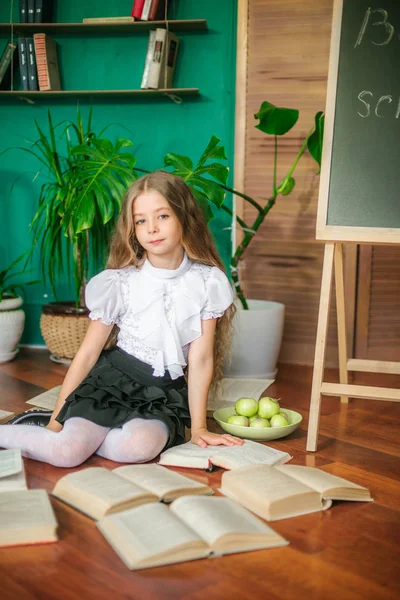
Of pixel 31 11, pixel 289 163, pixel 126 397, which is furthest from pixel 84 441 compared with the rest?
pixel 31 11

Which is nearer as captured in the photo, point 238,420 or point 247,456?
point 247,456

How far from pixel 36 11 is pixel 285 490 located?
8.58ft

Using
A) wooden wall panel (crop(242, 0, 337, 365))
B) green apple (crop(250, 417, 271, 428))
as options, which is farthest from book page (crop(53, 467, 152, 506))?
wooden wall panel (crop(242, 0, 337, 365))

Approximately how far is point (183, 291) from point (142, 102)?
1.56m

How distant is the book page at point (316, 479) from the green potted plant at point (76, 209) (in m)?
1.42

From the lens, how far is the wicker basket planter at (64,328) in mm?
3133

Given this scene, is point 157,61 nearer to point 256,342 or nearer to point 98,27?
point 98,27

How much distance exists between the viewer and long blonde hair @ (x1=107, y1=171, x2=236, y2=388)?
2061 millimetres

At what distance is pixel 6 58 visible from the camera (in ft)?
10.8

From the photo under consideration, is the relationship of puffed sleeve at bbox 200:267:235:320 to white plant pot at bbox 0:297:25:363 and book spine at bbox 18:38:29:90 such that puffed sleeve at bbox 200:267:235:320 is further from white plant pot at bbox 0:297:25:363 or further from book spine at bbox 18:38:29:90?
book spine at bbox 18:38:29:90

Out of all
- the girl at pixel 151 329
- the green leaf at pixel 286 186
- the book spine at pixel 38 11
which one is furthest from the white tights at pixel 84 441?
the book spine at pixel 38 11

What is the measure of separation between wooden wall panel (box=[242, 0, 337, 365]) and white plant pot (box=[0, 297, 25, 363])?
107cm

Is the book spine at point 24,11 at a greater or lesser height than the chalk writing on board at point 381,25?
greater

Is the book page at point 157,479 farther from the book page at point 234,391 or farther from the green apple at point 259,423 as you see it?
the book page at point 234,391
